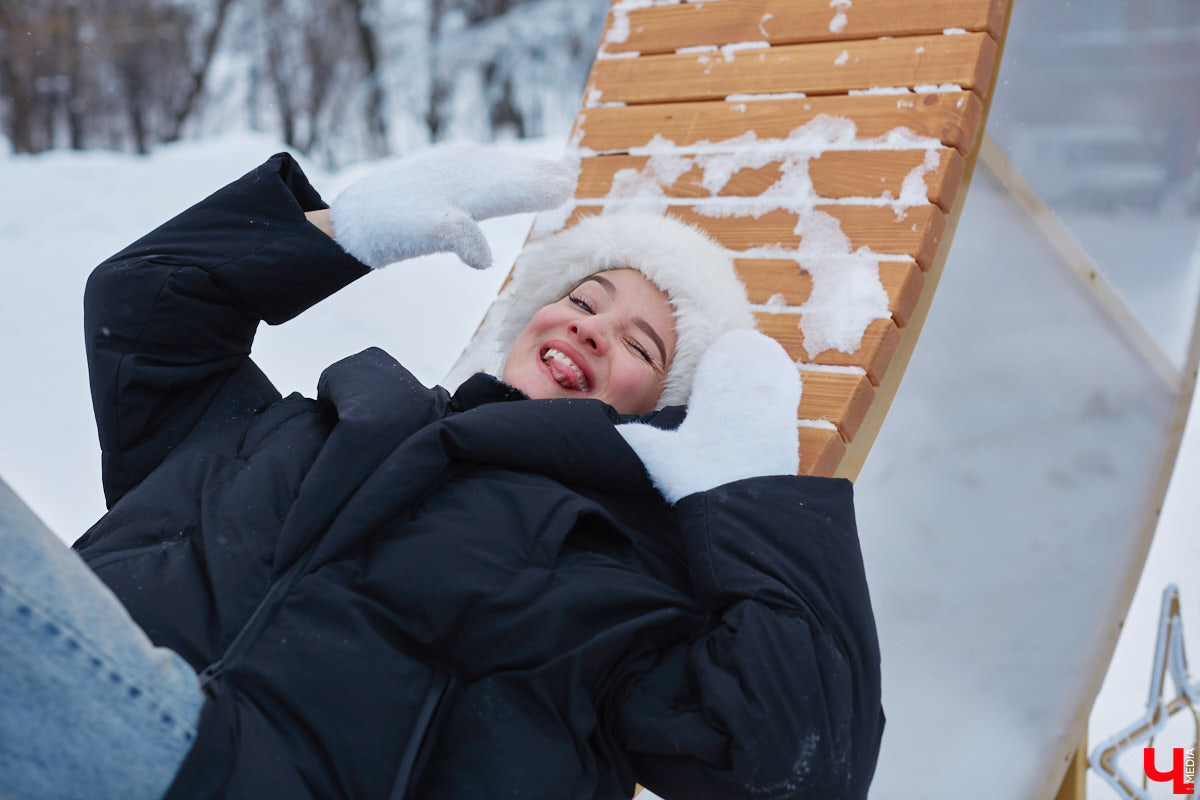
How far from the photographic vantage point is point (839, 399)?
179cm

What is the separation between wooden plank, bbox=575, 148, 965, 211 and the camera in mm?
1966

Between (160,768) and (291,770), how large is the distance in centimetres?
15

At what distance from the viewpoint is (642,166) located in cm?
237

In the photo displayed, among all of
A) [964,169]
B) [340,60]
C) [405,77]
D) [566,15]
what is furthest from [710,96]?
[340,60]

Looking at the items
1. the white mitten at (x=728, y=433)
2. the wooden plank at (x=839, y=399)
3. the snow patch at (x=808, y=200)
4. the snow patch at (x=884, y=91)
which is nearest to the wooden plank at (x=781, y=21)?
the snow patch at (x=884, y=91)

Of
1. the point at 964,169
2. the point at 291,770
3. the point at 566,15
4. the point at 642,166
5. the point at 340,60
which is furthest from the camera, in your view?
the point at 340,60

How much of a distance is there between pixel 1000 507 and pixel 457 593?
154 cm

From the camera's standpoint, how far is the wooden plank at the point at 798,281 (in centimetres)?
188

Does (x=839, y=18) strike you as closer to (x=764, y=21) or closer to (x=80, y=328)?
(x=764, y=21)

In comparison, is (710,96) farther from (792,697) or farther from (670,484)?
(792,697)

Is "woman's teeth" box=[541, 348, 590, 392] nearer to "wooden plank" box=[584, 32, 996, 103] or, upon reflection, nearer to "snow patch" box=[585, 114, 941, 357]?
"snow patch" box=[585, 114, 941, 357]

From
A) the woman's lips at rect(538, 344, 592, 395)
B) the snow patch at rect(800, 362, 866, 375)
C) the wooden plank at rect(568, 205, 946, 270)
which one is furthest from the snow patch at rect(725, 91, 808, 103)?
the woman's lips at rect(538, 344, 592, 395)

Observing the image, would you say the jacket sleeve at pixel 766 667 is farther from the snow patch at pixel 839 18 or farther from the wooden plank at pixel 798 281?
the snow patch at pixel 839 18

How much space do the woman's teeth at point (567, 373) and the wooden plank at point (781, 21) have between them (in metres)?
1.14
